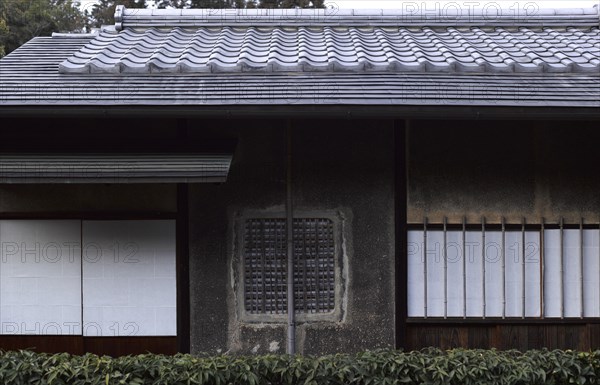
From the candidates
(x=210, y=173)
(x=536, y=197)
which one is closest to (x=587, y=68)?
(x=536, y=197)

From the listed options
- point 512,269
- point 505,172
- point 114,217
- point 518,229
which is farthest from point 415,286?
point 114,217

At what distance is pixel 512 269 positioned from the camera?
676 centimetres

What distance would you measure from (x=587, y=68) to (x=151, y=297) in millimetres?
5160

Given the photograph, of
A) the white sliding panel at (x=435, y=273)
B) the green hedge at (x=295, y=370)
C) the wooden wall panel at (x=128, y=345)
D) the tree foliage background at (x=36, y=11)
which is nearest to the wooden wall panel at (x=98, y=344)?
the wooden wall panel at (x=128, y=345)

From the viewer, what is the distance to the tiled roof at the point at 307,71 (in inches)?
233

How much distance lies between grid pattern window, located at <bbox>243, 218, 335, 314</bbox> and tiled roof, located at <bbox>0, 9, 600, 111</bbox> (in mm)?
1505

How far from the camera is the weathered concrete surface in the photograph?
6.74 m

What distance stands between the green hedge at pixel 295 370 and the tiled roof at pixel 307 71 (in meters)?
2.27

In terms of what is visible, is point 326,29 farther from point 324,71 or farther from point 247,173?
point 247,173

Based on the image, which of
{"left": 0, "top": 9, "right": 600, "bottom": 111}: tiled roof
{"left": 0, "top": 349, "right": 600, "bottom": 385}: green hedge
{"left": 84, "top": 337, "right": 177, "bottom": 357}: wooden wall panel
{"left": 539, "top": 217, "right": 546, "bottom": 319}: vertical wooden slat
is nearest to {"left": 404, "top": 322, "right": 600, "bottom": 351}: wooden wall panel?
{"left": 539, "top": 217, "right": 546, "bottom": 319}: vertical wooden slat

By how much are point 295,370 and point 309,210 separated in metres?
2.08

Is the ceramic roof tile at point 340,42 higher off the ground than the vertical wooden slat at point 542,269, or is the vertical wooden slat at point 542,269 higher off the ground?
the ceramic roof tile at point 340,42

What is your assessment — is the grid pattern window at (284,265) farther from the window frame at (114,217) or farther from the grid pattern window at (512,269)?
the grid pattern window at (512,269)

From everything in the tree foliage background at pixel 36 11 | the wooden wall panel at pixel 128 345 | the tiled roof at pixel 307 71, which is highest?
the tree foliage background at pixel 36 11
